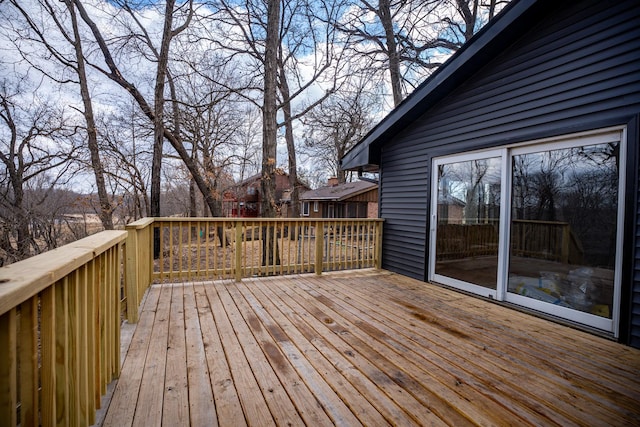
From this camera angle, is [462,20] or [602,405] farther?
[462,20]

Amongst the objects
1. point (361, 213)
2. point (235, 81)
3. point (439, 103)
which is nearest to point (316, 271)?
point (439, 103)

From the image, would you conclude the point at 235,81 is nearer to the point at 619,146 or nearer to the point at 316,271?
the point at 316,271

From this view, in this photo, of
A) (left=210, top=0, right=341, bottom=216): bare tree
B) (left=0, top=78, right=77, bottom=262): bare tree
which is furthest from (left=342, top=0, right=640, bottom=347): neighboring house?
(left=0, top=78, right=77, bottom=262): bare tree

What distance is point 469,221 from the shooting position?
4.09 meters

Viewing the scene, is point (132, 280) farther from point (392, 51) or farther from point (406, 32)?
point (406, 32)

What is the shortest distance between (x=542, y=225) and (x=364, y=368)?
2.47m

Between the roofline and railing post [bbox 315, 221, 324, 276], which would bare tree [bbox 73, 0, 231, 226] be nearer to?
the roofline

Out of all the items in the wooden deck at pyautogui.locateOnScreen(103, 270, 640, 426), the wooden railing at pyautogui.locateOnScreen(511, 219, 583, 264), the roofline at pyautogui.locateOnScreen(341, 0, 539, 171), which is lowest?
the wooden deck at pyautogui.locateOnScreen(103, 270, 640, 426)

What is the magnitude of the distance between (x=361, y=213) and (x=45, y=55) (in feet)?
52.5

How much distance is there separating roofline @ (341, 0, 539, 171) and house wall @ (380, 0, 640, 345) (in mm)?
155

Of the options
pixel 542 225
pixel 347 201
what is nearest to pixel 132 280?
pixel 542 225

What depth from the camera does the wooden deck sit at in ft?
5.47

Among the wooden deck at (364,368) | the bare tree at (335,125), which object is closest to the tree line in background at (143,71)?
the bare tree at (335,125)

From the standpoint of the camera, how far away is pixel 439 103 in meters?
4.55
